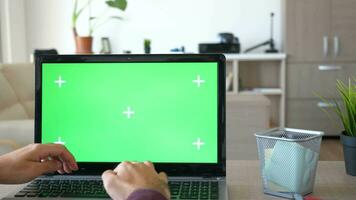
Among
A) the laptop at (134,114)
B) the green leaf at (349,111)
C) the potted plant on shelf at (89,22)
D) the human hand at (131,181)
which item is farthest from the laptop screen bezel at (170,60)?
the potted plant on shelf at (89,22)

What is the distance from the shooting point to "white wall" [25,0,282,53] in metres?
4.77

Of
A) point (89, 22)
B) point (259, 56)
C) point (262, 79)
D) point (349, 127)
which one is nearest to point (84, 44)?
point (89, 22)

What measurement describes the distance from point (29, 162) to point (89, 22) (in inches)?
162

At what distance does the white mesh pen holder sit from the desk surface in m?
0.03

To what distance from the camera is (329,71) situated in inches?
175

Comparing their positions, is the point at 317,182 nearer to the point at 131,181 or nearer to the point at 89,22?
the point at 131,181

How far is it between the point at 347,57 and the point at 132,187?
160 inches

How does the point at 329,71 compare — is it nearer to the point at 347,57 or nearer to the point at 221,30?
the point at 347,57

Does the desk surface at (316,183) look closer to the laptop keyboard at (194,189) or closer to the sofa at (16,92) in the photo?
the laptop keyboard at (194,189)

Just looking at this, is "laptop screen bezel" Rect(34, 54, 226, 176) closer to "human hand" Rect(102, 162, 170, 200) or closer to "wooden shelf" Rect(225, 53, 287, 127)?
"human hand" Rect(102, 162, 170, 200)

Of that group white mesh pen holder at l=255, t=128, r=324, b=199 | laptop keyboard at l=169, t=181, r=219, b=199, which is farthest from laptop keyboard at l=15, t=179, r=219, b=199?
white mesh pen holder at l=255, t=128, r=324, b=199

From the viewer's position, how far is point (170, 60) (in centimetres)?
108

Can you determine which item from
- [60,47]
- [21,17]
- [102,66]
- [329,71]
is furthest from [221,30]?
[102,66]

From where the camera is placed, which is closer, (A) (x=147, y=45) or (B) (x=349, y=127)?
(B) (x=349, y=127)
